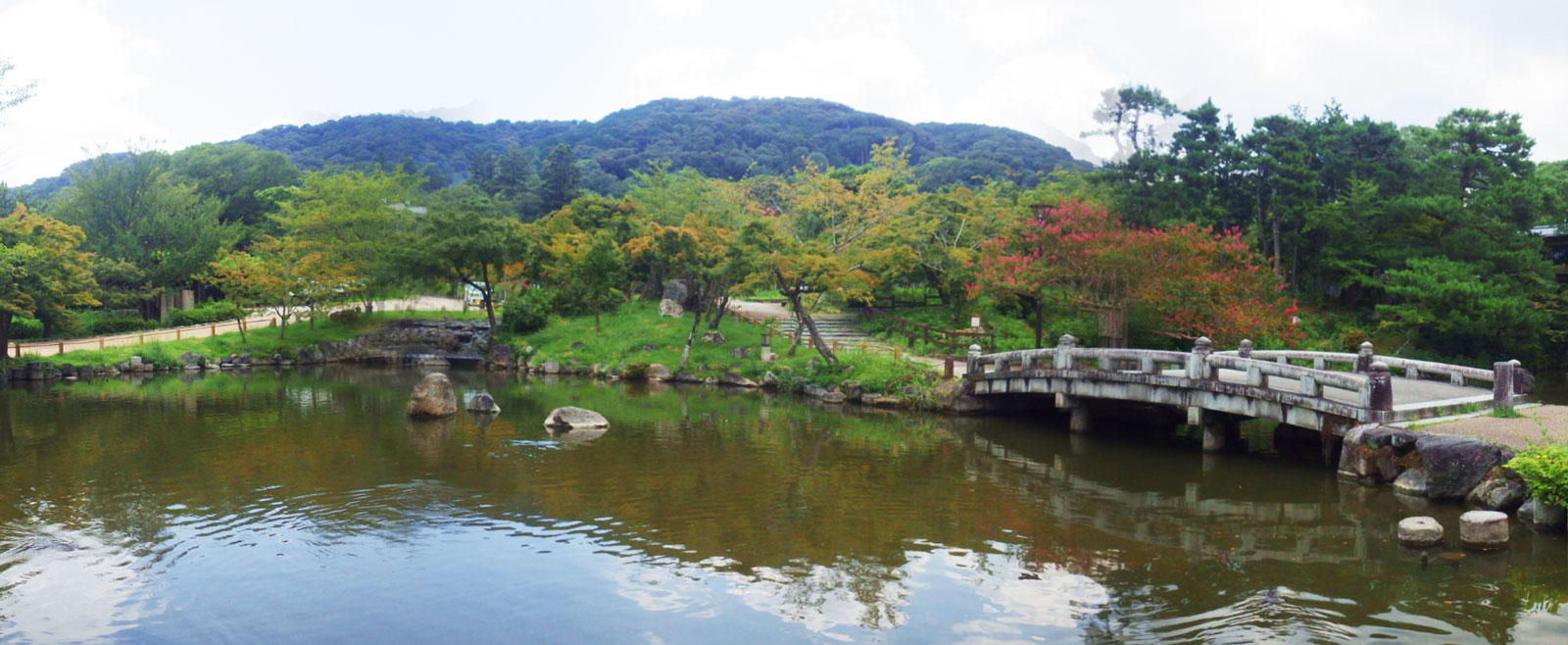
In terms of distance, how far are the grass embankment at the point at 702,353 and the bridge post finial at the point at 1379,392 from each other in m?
12.6

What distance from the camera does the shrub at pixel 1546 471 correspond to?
12773 mm

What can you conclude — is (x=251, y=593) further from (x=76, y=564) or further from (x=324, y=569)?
(x=76, y=564)

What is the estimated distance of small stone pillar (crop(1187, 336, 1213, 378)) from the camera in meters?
19.7

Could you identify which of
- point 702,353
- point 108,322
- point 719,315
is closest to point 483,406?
point 702,353

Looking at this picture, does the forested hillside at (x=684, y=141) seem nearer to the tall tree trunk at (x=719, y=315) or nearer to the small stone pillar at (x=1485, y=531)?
the tall tree trunk at (x=719, y=315)

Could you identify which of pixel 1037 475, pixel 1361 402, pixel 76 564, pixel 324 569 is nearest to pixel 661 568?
pixel 324 569

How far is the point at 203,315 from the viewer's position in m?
44.5

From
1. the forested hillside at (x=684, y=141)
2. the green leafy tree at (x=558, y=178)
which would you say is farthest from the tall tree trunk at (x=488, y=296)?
the forested hillside at (x=684, y=141)

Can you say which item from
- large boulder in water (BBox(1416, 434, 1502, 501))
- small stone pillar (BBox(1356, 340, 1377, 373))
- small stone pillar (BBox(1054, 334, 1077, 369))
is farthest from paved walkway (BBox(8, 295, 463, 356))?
large boulder in water (BBox(1416, 434, 1502, 501))

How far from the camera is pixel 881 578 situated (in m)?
11.7

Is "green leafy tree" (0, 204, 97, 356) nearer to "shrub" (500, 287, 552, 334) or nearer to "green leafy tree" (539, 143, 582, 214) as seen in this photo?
"shrub" (500, 287, 552, 334)

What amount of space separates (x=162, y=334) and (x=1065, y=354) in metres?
36.8

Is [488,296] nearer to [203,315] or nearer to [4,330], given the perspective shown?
[203,315]

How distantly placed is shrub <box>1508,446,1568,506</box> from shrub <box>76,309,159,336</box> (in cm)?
4847
